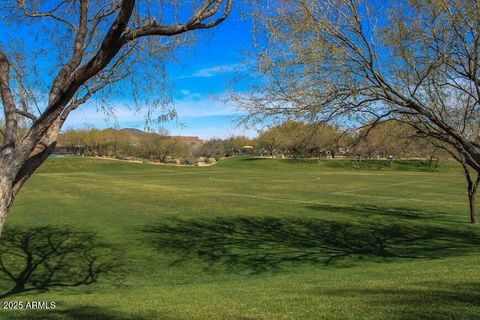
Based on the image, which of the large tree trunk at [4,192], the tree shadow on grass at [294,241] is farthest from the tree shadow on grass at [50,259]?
the large tree trunk at [4,192]

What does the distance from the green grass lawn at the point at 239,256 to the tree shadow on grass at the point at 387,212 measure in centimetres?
11

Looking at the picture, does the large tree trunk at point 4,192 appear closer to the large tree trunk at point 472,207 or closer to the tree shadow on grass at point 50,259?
the tree shadow on grass at point 50,259

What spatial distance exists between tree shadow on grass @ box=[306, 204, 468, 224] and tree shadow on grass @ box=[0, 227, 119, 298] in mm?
14888

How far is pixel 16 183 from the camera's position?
569 centimetres

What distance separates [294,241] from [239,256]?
3.50m

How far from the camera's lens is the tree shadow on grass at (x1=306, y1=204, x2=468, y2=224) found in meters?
26.4

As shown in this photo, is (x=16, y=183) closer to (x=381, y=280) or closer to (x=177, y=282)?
(x=381, y=280)

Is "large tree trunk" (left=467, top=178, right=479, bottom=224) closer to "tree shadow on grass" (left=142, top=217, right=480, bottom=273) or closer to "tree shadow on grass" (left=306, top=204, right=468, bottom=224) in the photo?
"tree shadow on grass" (left=306, top=204, right=468, bottom=224)

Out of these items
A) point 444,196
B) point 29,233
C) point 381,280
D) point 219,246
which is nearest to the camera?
point 381,280

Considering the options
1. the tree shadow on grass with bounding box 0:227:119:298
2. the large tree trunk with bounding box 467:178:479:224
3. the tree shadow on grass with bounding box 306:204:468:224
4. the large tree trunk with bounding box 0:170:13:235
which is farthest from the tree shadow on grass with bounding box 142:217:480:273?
the large tree trunk with bounding box 0:170:13:235

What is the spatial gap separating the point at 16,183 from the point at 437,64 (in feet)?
27.1

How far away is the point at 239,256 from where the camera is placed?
54.0ft

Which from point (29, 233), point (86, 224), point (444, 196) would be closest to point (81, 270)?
point (29, 233)

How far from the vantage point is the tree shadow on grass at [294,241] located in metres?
16.3
